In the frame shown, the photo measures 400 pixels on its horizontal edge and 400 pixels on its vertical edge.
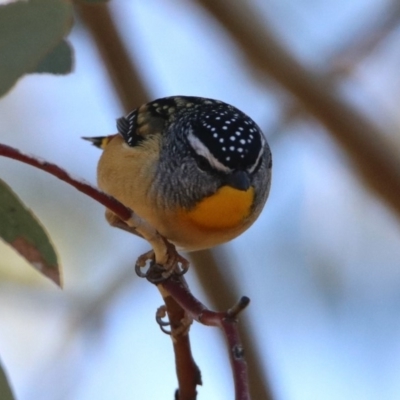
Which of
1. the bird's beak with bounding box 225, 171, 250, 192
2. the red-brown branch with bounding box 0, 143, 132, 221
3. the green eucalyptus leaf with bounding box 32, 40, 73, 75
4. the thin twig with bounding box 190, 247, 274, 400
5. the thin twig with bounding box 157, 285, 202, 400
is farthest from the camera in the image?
the thin twig with bounding box 190, 247, 274, 400

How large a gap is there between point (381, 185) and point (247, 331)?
720 millimetres

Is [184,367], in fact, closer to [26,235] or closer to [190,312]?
[190,312]

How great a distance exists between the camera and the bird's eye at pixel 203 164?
6.43 ft

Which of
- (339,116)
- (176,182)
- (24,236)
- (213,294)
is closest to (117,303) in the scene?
(213,294)

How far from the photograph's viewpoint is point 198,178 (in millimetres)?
1992

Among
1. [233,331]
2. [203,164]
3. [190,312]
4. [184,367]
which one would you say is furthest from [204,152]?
[233,331]

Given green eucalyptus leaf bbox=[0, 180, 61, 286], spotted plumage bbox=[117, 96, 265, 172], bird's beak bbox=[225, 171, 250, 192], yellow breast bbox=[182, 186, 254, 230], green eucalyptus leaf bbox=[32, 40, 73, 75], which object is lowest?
green eucalyptus leaf bbox=[0, 180, 61, 286]

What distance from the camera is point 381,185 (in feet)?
6.59

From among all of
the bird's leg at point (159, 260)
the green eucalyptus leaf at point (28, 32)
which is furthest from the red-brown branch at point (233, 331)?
the green eucalyptus leaf at point (28, 32)

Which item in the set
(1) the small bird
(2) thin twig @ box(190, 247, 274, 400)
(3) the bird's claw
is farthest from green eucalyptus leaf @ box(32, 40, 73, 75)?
(2) thin twig @ box(190, 247, 274, 400)

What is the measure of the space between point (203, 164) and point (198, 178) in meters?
0.04

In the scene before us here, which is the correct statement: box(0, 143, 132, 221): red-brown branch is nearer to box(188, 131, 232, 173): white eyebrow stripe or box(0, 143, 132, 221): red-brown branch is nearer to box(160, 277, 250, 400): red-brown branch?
box(160, 277, 250, 400): red-brown branch

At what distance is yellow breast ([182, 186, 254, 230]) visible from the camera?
1910mm

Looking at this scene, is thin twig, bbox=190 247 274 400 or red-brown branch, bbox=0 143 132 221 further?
thin twig, bbox=190 247 274 400
